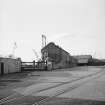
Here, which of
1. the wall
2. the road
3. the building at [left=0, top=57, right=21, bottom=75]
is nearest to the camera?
the road

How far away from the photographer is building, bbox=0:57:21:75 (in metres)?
27.9

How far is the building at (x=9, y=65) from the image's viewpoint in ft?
91.5

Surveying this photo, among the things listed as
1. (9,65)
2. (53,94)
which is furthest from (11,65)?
→ (53,94)

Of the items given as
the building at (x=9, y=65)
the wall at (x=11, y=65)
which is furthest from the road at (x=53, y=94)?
the wall at (x=11, y=65)

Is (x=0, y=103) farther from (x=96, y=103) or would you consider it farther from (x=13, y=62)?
(x=13, y=62)

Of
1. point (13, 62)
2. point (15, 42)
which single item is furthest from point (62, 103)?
point (15, 42)

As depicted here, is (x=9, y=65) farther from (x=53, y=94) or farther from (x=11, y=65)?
(x=53, y=94)

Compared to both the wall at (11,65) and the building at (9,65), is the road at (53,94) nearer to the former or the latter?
the building at (9,65)

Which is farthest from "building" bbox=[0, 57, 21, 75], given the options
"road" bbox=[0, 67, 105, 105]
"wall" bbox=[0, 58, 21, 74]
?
"road" bbox=[0, 67, 105, 105]

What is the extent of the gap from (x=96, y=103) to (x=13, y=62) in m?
24.9

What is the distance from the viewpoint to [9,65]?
29781 millimetres

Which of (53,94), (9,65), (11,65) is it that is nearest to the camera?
(53,94)

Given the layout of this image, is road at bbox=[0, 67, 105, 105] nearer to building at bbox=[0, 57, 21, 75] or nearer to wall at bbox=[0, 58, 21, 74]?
building at bbox=[0, 57, 21, 75]

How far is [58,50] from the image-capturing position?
6022 cm
